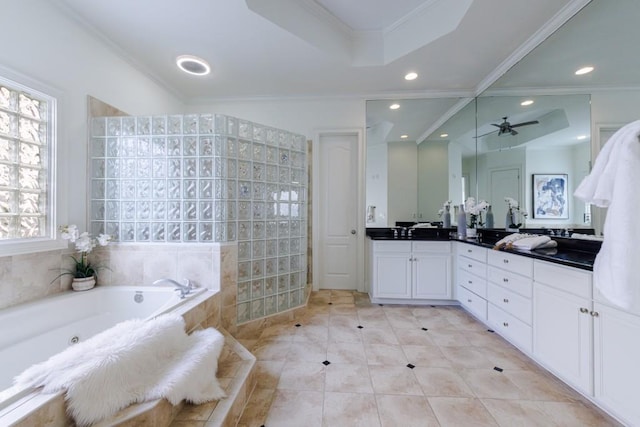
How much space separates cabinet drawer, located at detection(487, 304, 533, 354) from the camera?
1.80 m

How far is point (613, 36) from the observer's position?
1654 mm

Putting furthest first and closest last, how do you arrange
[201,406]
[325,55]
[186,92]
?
[186,92]
[325,55]
[201,406]

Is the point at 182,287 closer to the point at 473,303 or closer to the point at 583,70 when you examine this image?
the point at 473,303

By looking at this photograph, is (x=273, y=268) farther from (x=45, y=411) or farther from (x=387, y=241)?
(x=45, y=411)

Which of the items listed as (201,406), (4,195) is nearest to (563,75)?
(201,406)

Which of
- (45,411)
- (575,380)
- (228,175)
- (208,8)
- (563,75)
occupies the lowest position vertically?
(575,380)

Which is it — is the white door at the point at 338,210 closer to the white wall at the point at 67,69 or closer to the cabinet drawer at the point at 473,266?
the cabinet drawer at the point at 473,266

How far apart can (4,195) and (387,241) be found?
3.18 meters

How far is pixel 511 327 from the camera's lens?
6.40ft

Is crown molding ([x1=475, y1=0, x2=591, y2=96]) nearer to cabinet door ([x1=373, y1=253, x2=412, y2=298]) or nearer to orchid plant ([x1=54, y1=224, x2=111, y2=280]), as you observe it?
cabinet door ([x1=373, y1=253, x2=412, y2=298])

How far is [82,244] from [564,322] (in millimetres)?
3499

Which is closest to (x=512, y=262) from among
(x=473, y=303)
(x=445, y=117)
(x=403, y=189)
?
(x=473, y=303)

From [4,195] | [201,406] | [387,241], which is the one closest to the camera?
[201,406]

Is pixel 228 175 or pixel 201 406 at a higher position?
pixel 228 175
